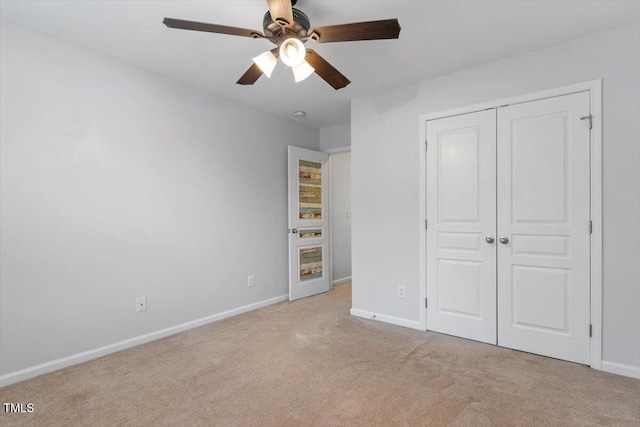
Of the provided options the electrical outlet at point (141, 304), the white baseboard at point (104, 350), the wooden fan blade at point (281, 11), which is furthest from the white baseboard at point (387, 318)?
the wooden fan blade at point (281, 11)

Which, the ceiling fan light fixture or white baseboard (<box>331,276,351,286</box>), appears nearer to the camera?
the ceiling fan light fixture

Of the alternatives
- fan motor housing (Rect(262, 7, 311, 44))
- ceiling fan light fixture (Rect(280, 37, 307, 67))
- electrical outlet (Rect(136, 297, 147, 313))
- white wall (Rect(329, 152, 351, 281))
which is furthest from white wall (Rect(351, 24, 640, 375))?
electrical outlet (Rect(136, 297, 147, 313))

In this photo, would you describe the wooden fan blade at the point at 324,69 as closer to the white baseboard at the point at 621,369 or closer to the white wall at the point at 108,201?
the white wall at the point at 108,201

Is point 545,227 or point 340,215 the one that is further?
point 340,215

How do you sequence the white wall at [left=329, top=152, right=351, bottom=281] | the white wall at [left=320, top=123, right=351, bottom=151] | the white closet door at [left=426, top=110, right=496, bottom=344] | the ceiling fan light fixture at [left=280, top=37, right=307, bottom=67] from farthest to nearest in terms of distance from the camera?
1. the white wall at [left=329, top=152, right=351, bottom=281]
2. the white wall at [left=320, top=123, right=351, bottom=151]
3. the white closet door at [left=426, top=110, right=496, bottom=344]
4. the ceiling fan light fixture at [left=280, top=37, right=307, bottom=67]

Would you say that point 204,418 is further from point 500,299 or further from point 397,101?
point 397,101

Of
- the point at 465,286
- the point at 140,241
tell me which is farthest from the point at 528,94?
the point at 140,241

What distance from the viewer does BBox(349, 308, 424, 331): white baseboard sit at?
3.25 meters

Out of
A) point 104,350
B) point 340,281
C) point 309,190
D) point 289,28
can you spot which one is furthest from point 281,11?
point 340,281

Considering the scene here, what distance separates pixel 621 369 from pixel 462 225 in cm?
145

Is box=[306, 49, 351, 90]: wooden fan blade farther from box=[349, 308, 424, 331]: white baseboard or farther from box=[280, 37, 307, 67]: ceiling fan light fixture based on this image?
box=[349, 308, 424, 331]: white baseboard

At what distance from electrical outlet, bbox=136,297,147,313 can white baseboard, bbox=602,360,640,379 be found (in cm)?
365

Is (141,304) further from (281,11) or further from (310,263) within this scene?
(281,11)

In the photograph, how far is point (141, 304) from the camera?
294 centimetres
